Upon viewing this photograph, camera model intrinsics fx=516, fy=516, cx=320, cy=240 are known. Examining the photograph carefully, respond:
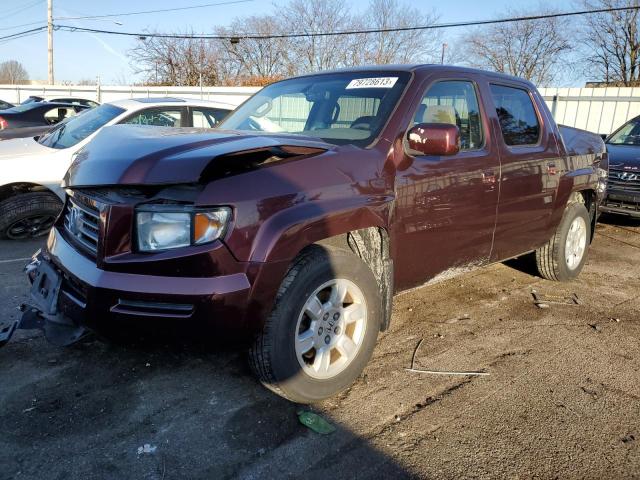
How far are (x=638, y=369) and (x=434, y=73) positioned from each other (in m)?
2.34

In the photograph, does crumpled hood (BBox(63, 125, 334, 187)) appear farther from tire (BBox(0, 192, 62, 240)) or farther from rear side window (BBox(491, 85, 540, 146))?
tire (BBox(0, 192, 62, 240))

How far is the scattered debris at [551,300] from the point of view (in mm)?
4516

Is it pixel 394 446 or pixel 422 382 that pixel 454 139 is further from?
pixel 394 446

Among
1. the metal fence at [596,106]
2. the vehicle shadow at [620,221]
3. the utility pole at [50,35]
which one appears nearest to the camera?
the vehicle shadow at [620,221]

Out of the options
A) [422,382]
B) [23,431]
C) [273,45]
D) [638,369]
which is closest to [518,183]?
[638,369]

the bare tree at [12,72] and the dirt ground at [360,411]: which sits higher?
the bare tree at [12,72]

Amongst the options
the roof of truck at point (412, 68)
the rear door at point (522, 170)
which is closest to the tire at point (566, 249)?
the rear door at point (522, 170)

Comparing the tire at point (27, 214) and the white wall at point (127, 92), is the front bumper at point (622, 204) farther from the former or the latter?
the white wall at point (127, 92)

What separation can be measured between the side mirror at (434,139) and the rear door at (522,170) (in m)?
0.98

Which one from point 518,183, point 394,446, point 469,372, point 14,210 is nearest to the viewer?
point 394,446

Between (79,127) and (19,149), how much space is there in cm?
72

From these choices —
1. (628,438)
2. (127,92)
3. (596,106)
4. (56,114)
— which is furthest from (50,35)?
(628,438)

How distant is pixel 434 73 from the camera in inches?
135

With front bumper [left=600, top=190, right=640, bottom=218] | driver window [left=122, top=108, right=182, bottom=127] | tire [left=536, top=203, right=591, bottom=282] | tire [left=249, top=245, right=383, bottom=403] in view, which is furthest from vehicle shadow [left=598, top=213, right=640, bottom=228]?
tire [left=249, top=245, right=383, bottom=403]
